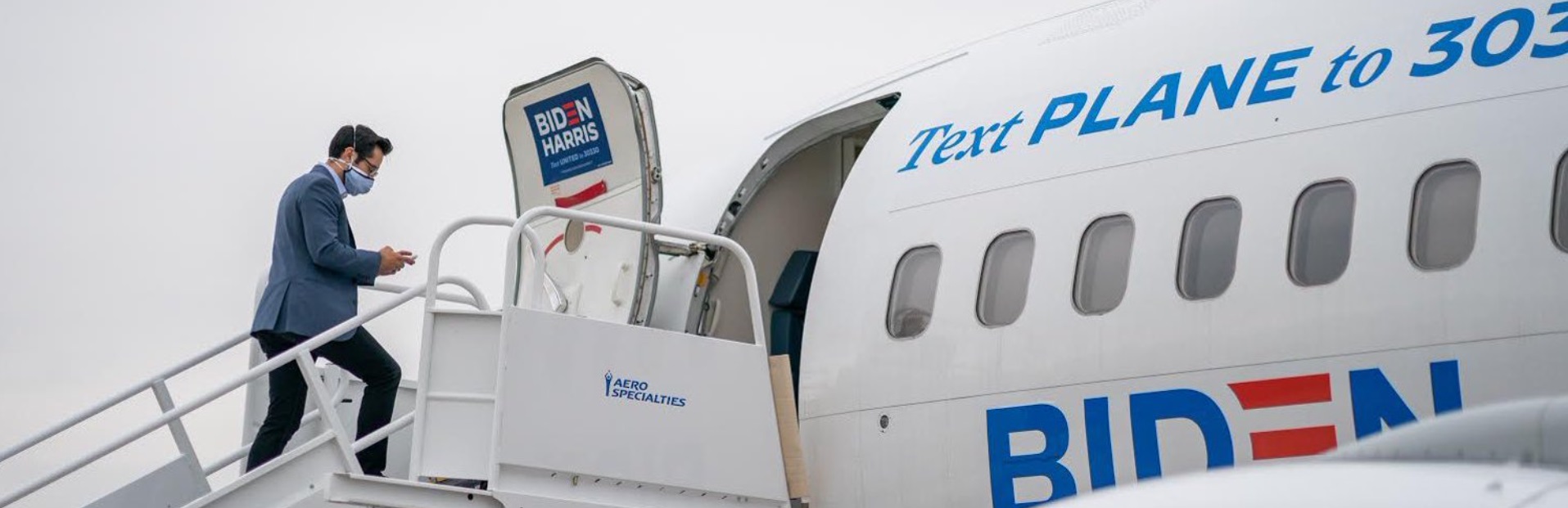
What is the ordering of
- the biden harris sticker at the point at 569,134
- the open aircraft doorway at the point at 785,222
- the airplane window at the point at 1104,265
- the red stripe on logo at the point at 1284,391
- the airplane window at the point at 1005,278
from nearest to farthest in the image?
the red stripe on logo at the point at 1284,391 → the airplane window at the point at 1104,265 → the airplane window at the point at 1005,278 → the open aircraft doorway at the point at 785,222 → the biden harris sticker at the point at 569,134

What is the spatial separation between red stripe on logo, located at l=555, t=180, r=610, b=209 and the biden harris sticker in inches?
4.2

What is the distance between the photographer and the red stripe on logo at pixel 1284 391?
7316mm

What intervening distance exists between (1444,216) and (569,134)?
5.38 metres

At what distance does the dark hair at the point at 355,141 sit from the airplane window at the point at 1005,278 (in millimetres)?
3348

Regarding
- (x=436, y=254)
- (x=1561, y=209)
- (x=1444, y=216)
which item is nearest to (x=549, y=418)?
(x=436, y=254)

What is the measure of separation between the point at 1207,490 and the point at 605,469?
514 cm

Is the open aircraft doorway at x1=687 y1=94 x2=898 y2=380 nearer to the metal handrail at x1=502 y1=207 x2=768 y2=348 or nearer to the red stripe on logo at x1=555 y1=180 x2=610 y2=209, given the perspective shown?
the red stripe on logo at x1=555 y1=180 x2=610 y2=209

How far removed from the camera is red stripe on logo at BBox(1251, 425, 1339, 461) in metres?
7.30

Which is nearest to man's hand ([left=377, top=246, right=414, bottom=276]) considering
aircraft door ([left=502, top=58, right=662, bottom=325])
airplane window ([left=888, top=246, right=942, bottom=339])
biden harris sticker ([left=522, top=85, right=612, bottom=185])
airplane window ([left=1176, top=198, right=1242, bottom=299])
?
aircraft door ([left=502, top=58, right=662, bottom=325])

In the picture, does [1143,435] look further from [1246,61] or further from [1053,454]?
[1246,61]

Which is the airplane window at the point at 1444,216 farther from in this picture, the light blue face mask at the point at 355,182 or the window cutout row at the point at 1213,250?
the light blue face mask at the point at 355,182

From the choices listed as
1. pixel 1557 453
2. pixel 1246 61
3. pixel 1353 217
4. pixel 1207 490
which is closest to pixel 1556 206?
pixel 1353 217

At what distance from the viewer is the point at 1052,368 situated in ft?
27.0

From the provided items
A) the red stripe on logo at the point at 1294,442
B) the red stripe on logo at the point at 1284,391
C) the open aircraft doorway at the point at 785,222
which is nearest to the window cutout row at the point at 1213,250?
the red stripe on logo at the point at 1284,391
